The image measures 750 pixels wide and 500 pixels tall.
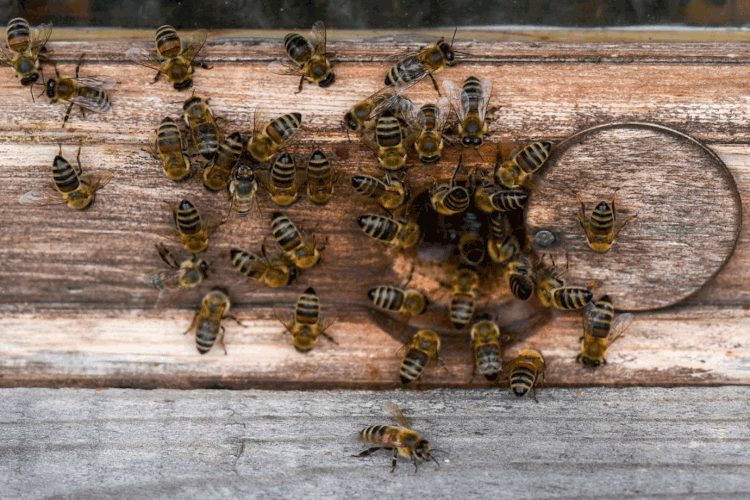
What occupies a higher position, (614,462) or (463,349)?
(463,349)

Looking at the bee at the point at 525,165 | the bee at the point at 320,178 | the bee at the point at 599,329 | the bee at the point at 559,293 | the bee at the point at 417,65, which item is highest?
the bee at the point at 417,65

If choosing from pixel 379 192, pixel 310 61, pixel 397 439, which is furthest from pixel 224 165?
pixel 397 439

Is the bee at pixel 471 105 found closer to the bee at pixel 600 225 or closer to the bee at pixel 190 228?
the bee at pixel 600 225

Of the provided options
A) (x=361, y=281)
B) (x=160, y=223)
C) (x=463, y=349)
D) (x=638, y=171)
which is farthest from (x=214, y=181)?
(x=638, y=171)

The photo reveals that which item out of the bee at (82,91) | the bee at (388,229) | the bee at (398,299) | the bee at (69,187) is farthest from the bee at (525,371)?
the bee at (82,91)

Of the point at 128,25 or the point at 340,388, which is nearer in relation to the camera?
the point at 340,388

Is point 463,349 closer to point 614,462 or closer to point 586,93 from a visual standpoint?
point 614,462

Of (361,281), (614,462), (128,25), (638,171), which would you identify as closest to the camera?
(614,462)
